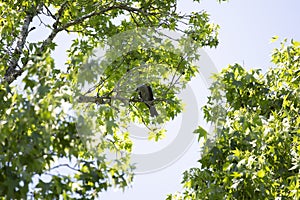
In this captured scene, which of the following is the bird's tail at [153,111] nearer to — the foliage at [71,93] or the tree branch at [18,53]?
the foliage at [71,93]

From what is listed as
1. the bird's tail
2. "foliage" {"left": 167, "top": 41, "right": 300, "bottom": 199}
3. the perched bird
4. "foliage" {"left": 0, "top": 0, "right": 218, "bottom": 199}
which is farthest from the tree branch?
"foliage" {"left": 167, "top": 41, "right": 300, "bottom": 199}

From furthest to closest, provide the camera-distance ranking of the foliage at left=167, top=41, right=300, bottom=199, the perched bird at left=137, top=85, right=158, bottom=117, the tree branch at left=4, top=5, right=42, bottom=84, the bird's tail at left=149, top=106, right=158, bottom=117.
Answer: the bird's tail at left=149, top=106, right=158, bottom=117 → the tree branch at left=4, top=5, right=42, bottom=84 → the perched bird at left=137, top=85, right=158, bottom=117 → the foliage at left=167, top=41, right=300, bottom=199

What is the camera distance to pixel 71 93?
5410 millimetres

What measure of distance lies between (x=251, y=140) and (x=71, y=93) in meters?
3.77

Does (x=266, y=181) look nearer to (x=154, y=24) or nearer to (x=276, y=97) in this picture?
(x=276, y=97)

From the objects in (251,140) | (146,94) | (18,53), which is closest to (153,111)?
(146,94)

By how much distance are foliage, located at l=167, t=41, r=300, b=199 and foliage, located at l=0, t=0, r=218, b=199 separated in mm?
1156

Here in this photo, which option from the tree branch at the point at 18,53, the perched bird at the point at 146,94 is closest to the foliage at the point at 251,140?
the perched bird at the point at 146,94

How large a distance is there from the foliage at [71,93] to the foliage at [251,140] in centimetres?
116

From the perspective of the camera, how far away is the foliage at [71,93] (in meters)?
4.86

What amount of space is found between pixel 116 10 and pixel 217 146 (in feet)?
16.3

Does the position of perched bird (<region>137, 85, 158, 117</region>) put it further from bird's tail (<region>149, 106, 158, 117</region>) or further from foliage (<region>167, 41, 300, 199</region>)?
foliage (<region>167, 41, 300, 199</region>)

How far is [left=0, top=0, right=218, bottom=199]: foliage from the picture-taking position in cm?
486

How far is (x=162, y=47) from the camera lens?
409 inches
